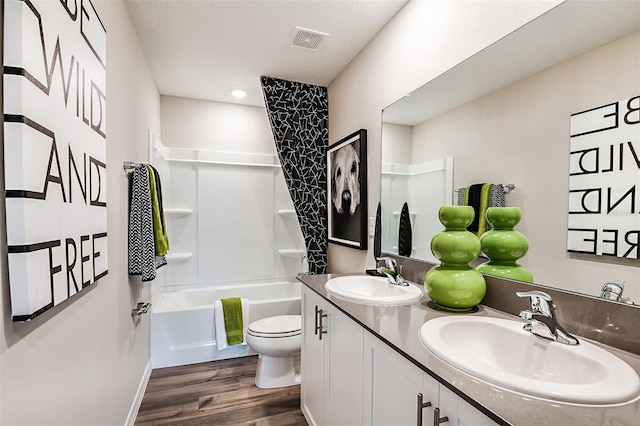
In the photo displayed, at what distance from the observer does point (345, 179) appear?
264cm

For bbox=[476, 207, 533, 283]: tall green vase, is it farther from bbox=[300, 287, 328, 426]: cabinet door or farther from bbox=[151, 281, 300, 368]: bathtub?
bbox=[151, 281, 300, 368]: bathtub

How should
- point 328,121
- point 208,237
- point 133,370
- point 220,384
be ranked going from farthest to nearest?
point 208,237 < point 328,121 < point 220,384 < point 133,370

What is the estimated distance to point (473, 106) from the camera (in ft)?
4.87

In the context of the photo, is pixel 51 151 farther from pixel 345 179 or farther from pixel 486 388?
pixel 345 179

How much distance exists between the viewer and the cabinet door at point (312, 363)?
1.68 m

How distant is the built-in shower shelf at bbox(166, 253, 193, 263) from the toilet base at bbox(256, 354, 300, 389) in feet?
4.82

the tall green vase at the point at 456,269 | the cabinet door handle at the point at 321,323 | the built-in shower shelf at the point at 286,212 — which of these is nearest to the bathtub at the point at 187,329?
the built-in shower shelf at the point at 286,212

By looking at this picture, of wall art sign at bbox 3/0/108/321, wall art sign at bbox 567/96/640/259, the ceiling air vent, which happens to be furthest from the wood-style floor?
the ceiling air vent

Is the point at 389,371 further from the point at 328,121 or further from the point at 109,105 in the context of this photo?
the point at 328,121

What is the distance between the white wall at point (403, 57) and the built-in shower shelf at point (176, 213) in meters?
1.60

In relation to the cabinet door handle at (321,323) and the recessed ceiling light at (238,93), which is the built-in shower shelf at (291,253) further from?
the cabinet door handle at (321,323)

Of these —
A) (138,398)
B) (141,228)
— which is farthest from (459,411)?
(138,398)

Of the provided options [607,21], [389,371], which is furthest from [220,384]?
[607,21]

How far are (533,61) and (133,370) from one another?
2.72 metres
